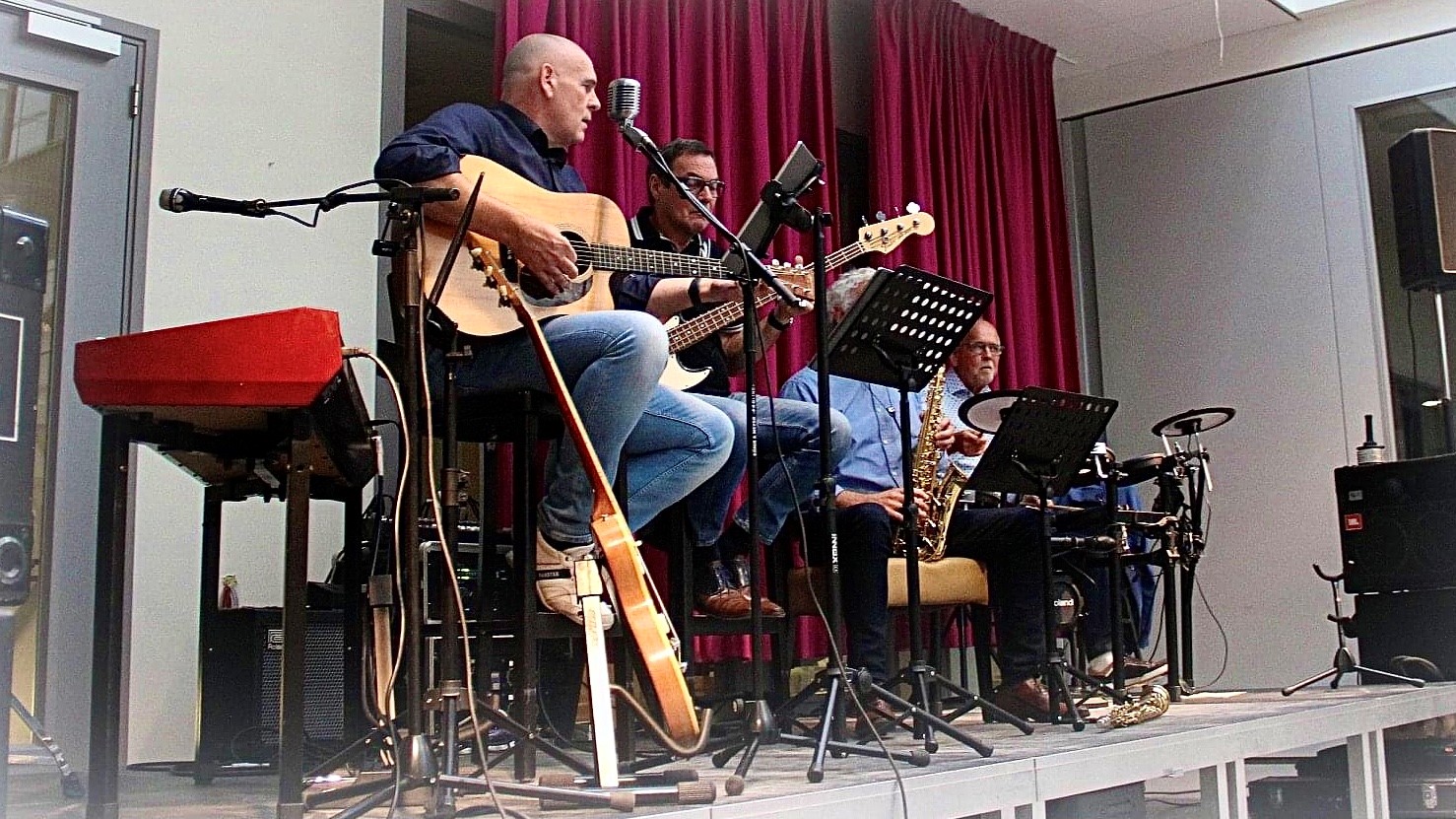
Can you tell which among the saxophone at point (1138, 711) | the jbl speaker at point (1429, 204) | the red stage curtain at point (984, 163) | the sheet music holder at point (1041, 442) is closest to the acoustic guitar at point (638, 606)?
the sheet music holder at point (1041, 442)

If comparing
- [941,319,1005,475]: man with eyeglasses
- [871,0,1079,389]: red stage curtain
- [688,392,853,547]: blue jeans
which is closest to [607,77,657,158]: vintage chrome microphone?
[688,392,853,547]: blue jeans

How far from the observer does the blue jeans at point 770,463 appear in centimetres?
301

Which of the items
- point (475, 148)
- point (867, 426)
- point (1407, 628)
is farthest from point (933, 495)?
point (1407, 628)

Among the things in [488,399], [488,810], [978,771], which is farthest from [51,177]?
[978,771]

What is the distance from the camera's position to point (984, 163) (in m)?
5.95

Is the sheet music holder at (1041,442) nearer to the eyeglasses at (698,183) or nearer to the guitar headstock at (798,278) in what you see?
the guitar headstock at (798,278)

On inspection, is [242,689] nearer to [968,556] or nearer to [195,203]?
[195,203]

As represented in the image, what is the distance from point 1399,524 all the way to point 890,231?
8.72 feet

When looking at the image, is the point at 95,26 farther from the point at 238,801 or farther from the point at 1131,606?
the point at 1131,606

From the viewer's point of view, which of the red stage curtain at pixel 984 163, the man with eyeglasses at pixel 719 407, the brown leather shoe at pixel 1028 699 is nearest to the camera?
the man with eyeglasses at pixel 719 407

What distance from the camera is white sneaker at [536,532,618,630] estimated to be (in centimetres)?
254

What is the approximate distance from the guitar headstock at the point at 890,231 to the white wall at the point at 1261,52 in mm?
3665

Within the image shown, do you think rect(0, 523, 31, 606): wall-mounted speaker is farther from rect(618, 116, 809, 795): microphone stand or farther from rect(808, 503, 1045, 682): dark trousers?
rect(808, 503, 1045, 682): dark trousers

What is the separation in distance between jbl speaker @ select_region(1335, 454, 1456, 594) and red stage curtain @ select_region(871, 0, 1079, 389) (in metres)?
1.45
